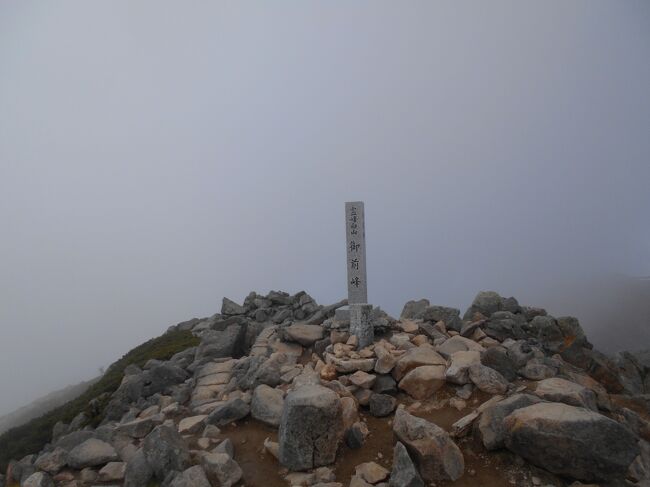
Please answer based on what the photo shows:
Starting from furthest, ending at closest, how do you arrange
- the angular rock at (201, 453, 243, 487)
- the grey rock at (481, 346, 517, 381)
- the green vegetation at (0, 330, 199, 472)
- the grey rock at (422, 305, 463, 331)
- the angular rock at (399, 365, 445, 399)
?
the green vegetation at (0, 330, 199, 472) → the grey rock at (422, 305, 463, 331) → the grey rock at (481, 346, 517, 381) → the angular rock at (399, 365, 445, 399) → the angular rock at (201, 453, 243, 487)

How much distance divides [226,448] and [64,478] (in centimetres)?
344

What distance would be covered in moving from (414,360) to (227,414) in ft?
16.1

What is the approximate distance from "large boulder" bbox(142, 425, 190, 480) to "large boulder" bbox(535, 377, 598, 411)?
739cm

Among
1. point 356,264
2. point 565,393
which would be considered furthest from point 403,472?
point 356,264

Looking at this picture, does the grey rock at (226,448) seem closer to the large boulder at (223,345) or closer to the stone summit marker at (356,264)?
the stone summit marker at (356,264)

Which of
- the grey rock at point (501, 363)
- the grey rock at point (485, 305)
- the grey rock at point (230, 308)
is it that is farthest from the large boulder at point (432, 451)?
the grey rock at point (230, 308)

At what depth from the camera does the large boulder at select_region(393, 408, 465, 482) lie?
6.64 metres

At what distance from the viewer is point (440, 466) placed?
662 cm

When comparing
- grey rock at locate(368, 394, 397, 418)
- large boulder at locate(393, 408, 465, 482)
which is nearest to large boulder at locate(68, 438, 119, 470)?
grey rock at locate(368, 394, 397, 418)

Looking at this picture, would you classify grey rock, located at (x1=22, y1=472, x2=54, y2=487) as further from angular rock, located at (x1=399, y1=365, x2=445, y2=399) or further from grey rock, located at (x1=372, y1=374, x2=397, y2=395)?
angular rock, located at (x1=399, y1=365, x2=445, y2=399)

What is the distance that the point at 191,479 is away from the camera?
6754 mm

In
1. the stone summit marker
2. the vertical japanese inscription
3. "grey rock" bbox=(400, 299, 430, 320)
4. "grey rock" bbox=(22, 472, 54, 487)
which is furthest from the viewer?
"grey rock" bbox=(400, 299, 430, 320)

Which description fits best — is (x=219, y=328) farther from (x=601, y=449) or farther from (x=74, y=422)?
(x=601, y=449)

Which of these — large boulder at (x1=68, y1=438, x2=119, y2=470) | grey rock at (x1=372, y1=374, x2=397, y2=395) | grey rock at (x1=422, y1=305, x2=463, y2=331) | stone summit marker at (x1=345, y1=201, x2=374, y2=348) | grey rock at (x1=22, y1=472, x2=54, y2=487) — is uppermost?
stone summit marker at (x1=345, y1=201, x2=374, y2=348)
